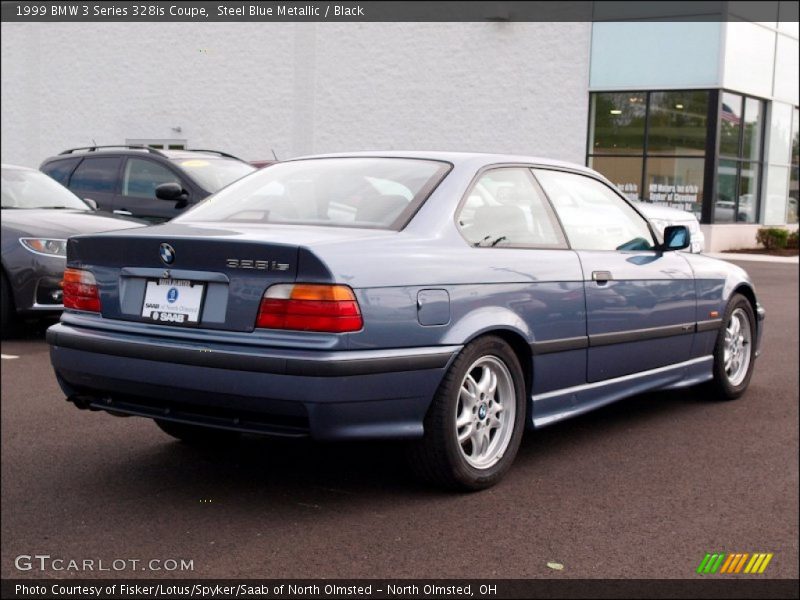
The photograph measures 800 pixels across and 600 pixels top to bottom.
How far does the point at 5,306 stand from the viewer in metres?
4.39

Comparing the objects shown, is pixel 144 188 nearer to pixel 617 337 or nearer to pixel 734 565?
pixel 734 565

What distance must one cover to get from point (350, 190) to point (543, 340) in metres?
1.07

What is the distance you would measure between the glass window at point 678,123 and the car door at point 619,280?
208 centimetres

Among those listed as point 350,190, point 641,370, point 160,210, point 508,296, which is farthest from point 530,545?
point 641,370

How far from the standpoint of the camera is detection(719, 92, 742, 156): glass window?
210cm

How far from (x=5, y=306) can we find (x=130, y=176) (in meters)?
2.65

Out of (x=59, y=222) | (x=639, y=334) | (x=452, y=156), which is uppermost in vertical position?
(x=452, y=156)

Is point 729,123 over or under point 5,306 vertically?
over

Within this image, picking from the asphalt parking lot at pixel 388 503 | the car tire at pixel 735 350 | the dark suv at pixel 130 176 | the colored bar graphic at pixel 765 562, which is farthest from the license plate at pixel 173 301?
the car tire at pixel 735 350

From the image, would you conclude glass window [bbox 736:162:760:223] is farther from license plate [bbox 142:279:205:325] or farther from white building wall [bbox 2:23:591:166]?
license plate [bbox 142:279:205:325]

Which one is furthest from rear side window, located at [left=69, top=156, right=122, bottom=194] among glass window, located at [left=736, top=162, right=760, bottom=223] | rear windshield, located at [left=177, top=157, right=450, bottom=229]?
glass window, located at [left=736, top=162, right=760, bottom=223]

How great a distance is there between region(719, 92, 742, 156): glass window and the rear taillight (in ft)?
4.49

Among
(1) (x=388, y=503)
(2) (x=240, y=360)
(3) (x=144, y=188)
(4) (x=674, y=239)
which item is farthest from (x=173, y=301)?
(4) (x=674, y=239)

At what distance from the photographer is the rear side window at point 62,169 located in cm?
210
